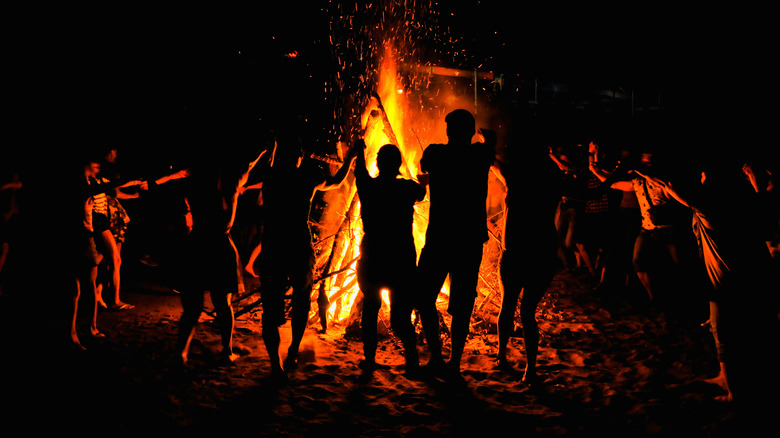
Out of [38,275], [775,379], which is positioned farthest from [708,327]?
[38,275]

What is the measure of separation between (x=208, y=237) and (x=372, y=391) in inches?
80.8

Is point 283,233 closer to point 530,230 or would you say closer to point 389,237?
point 389,237

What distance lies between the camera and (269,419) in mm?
3678

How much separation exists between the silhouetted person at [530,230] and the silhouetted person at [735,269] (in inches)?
40.1

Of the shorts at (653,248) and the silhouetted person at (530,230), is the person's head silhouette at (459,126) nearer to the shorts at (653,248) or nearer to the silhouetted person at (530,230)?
the silhouetted person at (530,230)

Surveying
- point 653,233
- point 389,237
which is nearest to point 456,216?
point 389,237

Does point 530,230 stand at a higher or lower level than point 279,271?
higher

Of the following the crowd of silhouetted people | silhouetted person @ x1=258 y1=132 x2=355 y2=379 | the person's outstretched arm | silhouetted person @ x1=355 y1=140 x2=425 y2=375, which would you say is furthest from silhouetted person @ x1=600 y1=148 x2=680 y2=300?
silhouetted person @ x1=258 y1=132 x2=355 y2=379

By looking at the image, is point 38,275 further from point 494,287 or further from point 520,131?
point 520,131

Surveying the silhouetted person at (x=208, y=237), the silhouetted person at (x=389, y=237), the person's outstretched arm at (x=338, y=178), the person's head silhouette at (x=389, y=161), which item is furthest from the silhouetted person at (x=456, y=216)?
the silhouetted person at (x=208, y=237)

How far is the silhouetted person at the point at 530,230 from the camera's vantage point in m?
4.29

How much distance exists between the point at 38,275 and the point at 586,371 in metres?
8.01

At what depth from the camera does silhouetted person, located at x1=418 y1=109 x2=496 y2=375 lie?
4.18m

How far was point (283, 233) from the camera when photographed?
4.39m
